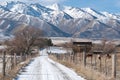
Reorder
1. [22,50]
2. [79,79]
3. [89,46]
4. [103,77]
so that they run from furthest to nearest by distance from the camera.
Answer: [22,50]
[89,46]
[79,79]
[103,77]

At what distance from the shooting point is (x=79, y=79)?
25844 millimetres

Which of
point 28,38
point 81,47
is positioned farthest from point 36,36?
point 81,47

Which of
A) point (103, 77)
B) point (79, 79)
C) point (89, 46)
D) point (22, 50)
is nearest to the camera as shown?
point (103, 77)

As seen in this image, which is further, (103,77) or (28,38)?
(28,38)

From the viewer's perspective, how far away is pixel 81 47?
355ft

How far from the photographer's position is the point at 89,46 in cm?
10775

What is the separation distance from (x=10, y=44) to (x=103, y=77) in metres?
114

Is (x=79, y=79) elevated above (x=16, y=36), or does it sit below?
below

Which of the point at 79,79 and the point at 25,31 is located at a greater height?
the point at 25,31

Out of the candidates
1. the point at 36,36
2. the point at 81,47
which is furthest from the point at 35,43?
the point at 81,47

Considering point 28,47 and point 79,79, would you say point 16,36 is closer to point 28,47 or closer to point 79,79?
point 28,47

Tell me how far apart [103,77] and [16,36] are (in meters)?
114

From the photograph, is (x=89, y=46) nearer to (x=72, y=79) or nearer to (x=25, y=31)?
(x=25, y=31)

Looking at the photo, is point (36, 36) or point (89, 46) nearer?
point (89, 46)
